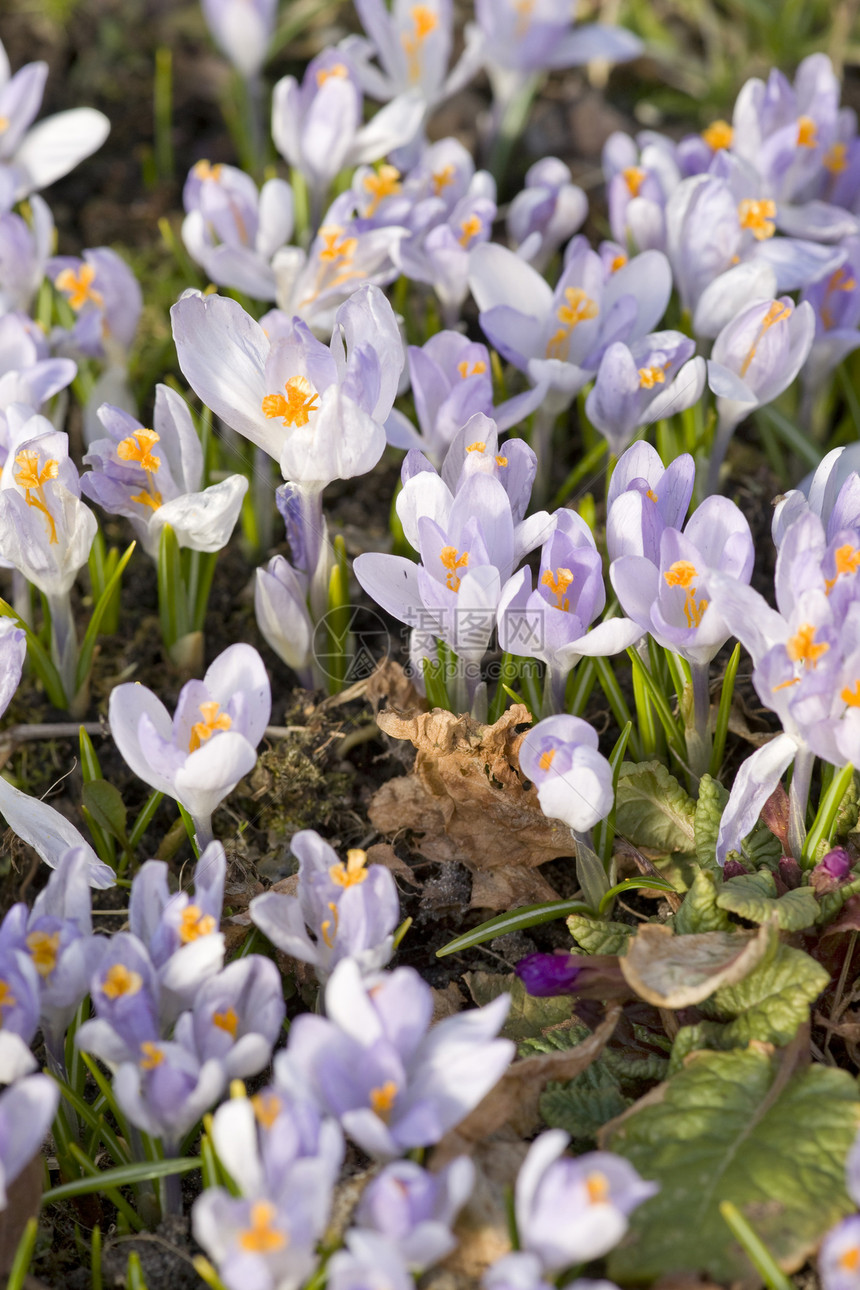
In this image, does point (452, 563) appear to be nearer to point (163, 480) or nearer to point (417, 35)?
point (163, 480)

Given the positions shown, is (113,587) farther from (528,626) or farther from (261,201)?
(261,201)

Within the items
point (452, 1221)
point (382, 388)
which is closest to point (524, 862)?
point (452, 1221)

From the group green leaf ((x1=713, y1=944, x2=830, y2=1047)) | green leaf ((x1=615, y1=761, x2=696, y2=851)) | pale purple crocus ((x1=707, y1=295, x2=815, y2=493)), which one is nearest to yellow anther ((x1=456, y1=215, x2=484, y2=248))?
pale purple crocus ((x1=707, y1=295, x2=815, y2=493))

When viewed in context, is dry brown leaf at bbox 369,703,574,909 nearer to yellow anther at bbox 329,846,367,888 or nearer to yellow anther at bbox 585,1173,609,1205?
yellow anther at bbox 329,846,367,888

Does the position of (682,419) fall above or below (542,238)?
below

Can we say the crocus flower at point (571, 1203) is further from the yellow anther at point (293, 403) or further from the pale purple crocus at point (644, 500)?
the yellow anther at point (293, 403)

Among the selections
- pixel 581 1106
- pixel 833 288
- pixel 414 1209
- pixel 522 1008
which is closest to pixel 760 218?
pixel 833 288

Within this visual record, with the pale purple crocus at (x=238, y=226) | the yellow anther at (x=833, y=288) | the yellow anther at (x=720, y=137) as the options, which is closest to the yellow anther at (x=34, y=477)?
the pale purple crocus at (x=238, y=226)
